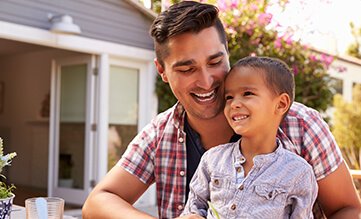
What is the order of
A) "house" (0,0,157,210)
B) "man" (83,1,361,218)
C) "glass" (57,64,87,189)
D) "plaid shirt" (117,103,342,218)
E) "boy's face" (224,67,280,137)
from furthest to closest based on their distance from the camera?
"glass" (57,64,87,189) < "house" (0,0,157,210) < "plaid shirt" (117,103,342,218) < "man" (83,1,361,218) < "boy's face" (224,67,280,137)

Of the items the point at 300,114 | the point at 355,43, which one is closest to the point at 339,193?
the point at 300,114

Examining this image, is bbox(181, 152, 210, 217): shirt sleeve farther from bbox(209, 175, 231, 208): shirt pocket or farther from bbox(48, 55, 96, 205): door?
bbox(48, 55, 96, 205): door

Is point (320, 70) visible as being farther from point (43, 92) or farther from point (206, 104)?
point (206, 104)

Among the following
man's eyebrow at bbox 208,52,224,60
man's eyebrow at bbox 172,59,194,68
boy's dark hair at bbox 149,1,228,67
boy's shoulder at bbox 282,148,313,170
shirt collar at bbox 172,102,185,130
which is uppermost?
boy's dark hair at bbox 149,1,228,67

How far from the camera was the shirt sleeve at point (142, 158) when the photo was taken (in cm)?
179

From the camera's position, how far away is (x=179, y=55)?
166 cm

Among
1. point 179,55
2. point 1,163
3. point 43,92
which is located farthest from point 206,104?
point 43,92

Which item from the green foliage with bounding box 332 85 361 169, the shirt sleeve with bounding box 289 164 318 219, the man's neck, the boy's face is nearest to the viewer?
the shirt sleeve with bounding box 289 164 318 219

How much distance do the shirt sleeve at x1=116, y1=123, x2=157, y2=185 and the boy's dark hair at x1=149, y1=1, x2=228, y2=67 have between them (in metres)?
0.29

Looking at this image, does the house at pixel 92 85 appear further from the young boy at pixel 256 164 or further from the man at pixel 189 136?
the young boy at pixel 256 164

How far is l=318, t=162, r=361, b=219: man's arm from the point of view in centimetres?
148

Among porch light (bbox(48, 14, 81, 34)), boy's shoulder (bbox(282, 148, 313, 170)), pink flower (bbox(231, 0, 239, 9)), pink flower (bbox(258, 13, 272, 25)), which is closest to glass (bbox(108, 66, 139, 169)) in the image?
porch light (bbox(48, 14, 81, 34))

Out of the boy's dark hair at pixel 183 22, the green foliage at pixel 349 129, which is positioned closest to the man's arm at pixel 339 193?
the boy's dark hair at pixel 183 22

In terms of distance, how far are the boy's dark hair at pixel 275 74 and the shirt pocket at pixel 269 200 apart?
27 cm
